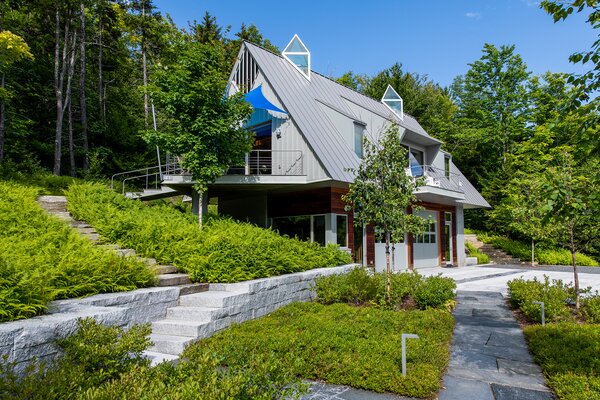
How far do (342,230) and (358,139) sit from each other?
4.12 meters

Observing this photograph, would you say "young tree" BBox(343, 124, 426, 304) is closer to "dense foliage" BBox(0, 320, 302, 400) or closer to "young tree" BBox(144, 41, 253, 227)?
"young tree" BBox(144, 41, 253, 227)

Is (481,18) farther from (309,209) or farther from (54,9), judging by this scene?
(54,9)

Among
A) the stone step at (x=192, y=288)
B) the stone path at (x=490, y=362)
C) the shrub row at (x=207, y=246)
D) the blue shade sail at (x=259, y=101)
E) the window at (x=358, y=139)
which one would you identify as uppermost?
the blue shade sail at (x=259, y=101)

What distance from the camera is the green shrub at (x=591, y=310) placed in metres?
6.88

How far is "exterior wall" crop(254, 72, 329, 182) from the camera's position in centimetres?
1277

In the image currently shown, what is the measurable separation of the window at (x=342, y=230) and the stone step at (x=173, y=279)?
24.6 ft

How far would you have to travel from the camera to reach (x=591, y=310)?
7098mm

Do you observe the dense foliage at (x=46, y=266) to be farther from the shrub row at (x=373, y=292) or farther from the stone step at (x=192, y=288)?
the shrub row at (x=373, y=292)

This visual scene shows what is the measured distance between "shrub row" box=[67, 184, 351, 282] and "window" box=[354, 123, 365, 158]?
5.56m

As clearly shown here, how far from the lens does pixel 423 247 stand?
18562 millimetres

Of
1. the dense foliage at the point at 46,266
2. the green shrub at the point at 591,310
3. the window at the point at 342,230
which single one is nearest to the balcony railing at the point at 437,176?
the window at the point at 342,230

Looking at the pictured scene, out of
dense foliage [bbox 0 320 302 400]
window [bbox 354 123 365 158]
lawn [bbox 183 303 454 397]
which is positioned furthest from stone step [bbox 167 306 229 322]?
window [bbox 354 123 365 158]

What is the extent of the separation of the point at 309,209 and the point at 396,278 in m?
5.51

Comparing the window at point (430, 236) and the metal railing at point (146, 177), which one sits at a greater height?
the metal railing at point (146, 177)
